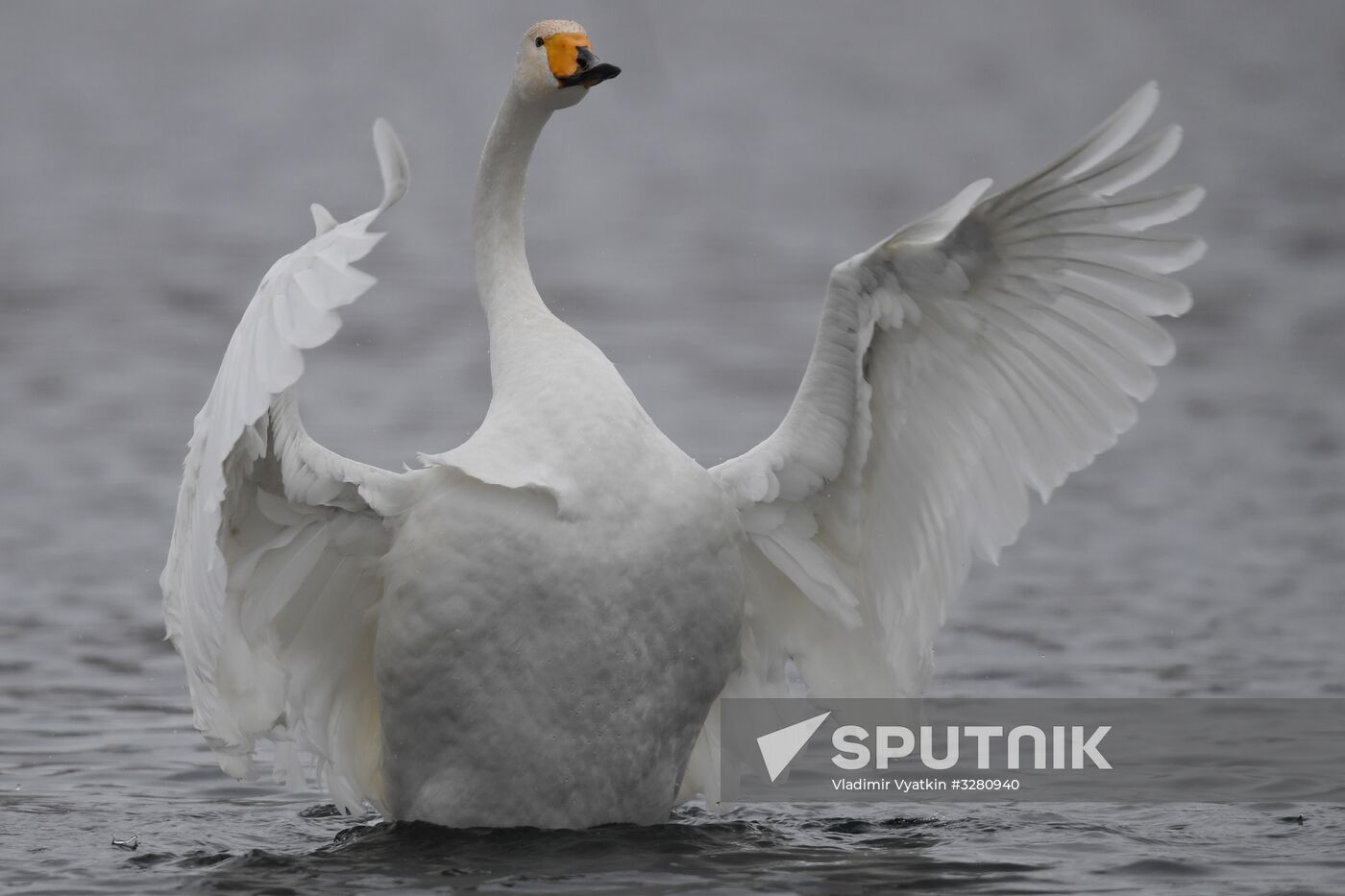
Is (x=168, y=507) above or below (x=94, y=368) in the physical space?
below

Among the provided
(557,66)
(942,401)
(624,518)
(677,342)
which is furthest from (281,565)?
(677,342)

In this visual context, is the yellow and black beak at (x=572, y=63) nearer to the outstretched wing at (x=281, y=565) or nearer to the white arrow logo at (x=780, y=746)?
the outstretched wing at (x=281, y=565)

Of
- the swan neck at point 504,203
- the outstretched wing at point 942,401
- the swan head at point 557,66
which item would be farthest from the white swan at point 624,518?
the swan head at point 557,66

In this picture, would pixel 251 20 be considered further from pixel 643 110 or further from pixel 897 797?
pixel 897 797

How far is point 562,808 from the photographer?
8.08m

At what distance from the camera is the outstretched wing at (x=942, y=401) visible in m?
7.67

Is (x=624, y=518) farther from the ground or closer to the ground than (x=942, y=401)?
closer to the ground

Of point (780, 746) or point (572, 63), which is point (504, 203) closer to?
point (572, 63)

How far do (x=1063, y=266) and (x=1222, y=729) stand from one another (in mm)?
3523

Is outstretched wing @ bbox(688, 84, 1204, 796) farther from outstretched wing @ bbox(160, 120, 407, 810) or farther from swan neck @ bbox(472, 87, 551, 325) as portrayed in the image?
outstretched wing @ bbox(160, 120, 407, 810)

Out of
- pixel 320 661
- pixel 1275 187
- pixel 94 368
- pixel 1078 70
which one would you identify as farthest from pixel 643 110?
pixel 320 661

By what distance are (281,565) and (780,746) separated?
7.50 feet

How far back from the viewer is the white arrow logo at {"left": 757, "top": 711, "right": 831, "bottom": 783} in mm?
9039

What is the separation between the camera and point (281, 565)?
8.04 meters
